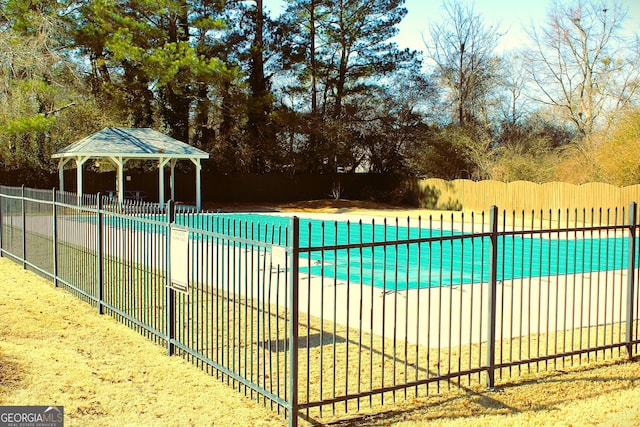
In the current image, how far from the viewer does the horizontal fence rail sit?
528 cm

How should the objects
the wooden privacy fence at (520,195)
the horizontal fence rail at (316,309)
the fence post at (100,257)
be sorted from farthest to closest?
the wooden privacy fence at (520,195), the fence post at (100,257), the horizontal fence rail at (316,309)

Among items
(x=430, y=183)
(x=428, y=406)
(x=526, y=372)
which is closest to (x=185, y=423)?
(x=428, y=406)

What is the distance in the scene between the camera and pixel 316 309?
9.07m

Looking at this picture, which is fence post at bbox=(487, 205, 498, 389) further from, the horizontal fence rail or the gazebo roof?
the gazebo roof

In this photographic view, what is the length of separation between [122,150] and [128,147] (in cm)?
56

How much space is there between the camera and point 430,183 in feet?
108

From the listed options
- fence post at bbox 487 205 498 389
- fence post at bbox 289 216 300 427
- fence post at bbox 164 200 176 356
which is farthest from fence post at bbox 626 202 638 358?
fence post at bbox 164 200 176 356

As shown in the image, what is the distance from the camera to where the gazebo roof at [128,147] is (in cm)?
2543
